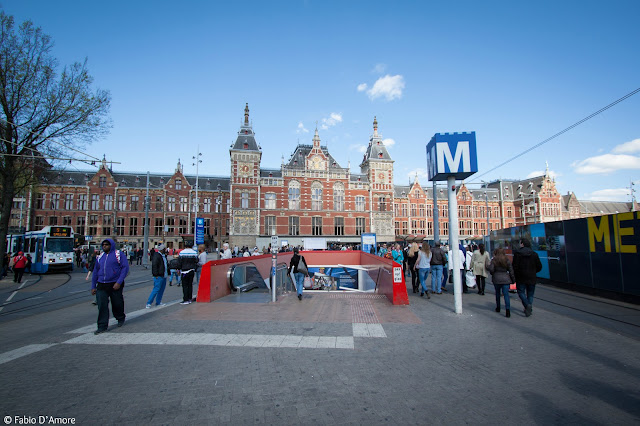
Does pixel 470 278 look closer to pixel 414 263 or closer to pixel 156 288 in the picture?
pixel 414 263

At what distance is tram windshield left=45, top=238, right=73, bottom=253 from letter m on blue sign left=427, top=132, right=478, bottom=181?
25439mm

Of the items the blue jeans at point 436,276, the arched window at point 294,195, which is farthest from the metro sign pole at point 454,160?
the arched window at point 294,195

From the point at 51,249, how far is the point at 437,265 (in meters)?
25.2

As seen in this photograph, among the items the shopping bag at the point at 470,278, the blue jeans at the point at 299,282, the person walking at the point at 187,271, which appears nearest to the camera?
the person walking at the point at 187,271

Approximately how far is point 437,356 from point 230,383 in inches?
125

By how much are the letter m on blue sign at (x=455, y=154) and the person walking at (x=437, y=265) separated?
3.18 metres

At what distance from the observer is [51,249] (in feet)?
71.6

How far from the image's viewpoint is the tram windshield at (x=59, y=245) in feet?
71.3

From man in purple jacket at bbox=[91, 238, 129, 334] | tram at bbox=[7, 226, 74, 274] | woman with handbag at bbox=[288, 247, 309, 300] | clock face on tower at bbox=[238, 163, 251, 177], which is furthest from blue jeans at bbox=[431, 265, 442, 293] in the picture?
clock face on tower at bbox=[238, 163, 251, 177]

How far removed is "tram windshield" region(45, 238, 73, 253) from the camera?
2172cm

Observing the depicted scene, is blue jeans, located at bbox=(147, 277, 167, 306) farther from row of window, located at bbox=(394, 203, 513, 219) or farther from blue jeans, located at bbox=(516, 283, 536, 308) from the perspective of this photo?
row of window, located at bbox=(394, 203, 513, 219)

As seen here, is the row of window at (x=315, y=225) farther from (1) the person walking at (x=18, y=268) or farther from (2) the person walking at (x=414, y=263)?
(2) the person walking at (x=414, y=263)

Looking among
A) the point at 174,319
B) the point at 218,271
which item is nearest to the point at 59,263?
the point at 218,271

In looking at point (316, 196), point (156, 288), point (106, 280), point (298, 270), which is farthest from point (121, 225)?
point (106, 280)
